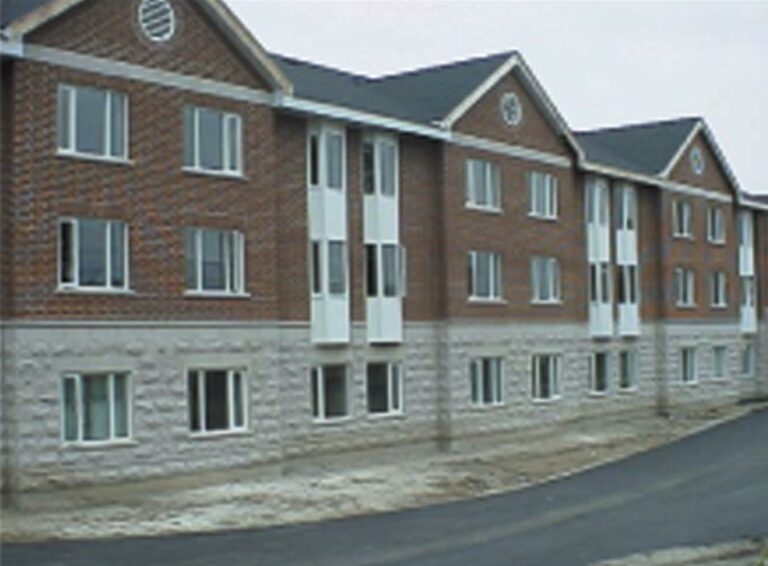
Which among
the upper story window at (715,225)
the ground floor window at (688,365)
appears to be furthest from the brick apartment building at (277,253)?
the upper story window at (715,225)

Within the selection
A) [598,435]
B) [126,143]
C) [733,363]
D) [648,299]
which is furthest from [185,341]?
[733,363]

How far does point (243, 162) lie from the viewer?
2534 centimetres

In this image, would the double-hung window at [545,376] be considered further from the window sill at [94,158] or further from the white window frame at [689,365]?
the window sill at [94,158]

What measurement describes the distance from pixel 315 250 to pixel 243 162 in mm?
3401

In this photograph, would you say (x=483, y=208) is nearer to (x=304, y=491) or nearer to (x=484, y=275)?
(x=484, y=275)

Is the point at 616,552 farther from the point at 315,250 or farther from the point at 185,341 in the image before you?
the point at 315,250

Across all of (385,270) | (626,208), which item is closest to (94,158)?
(385,270)

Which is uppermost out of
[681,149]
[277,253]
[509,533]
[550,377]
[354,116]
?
[681,149]

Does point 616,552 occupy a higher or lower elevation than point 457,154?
lower

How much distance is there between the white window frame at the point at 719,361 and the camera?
46.4 metres

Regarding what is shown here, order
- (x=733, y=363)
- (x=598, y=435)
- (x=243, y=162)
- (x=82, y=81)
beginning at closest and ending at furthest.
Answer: (x=82, y=81) → (x=243, y=162) → (x=598, y=435) → (x=733, y=363)

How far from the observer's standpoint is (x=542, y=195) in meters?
35.8

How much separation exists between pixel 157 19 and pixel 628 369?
75.7ft

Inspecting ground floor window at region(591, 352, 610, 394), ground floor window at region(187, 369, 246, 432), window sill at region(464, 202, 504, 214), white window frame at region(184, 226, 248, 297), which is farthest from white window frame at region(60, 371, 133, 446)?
ground floor window at region(591, 352, 610, 394)
